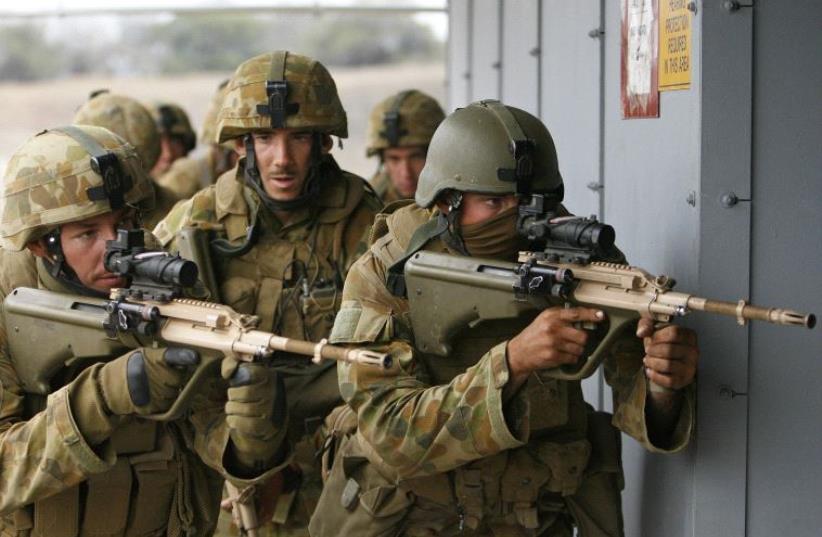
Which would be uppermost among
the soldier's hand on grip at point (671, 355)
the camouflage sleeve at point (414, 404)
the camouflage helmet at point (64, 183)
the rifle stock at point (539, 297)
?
the camouflage helmet at point (64, 183)

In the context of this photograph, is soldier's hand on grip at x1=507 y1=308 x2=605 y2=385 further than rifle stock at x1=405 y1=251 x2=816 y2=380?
Yes

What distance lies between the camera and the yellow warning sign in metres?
4.23

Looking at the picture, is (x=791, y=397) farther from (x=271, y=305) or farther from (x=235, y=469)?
(x=271, y=305)

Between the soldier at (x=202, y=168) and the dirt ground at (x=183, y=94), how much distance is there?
55.1 feet

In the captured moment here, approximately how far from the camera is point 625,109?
4.96 m

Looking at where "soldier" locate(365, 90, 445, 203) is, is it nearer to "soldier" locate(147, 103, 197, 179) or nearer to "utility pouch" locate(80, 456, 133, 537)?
"soldier" locate(147, 103, 197, 179)

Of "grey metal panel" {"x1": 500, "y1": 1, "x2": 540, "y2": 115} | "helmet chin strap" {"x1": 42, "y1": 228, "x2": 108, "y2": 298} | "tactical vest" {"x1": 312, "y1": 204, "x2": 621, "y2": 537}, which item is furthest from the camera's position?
"grey metal panel" {"x1": 500, "y1": 1, "x2": 540, "y2": 115}

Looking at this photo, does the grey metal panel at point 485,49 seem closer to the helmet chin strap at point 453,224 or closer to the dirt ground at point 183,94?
the helmet chin strap at point 453,224

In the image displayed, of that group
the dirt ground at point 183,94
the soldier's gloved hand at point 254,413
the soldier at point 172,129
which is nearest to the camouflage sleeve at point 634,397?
the soldier's gloved hand at point 254,413

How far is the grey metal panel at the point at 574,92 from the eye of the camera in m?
5.60

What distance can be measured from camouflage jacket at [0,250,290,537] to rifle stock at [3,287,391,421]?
0.07 meters

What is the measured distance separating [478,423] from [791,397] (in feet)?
2.78

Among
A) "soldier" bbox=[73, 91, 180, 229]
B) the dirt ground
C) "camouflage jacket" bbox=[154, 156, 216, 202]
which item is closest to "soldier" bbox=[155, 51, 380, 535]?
"soldier" bbox=[73, 91, 180, 229]

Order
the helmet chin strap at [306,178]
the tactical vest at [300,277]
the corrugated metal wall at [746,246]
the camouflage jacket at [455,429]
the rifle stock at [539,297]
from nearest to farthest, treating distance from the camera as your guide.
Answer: the rifle stock at [539,297] < the corrugated metal wall at [746,246] < the camouflage jacket at [455,429] < the tactical vest at [300,277] < the helmet chin strap at [306,178]
